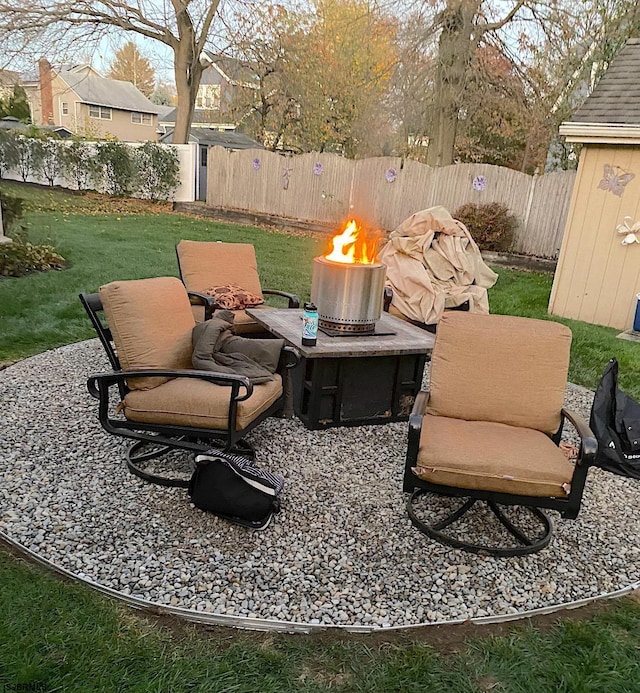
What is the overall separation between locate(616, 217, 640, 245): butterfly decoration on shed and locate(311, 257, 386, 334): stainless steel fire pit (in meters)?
4.43

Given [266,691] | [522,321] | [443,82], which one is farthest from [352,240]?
[443,82]

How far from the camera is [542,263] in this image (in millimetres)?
10430

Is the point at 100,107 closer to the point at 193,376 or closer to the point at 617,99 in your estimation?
the point at 617,99

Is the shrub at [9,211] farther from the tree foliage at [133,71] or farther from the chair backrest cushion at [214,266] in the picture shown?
the tree foliage at [133,71]

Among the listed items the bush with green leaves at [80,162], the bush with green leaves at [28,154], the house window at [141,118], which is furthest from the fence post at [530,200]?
the house window at [141,118]

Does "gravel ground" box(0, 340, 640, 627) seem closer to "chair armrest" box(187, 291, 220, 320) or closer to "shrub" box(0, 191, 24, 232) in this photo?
"chair armrest" box(187, 291, 220, 320)

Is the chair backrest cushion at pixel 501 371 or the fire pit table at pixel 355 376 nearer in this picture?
the chair backrest cushion at pixel 501 371

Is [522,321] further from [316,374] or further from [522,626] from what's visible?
[522,626]

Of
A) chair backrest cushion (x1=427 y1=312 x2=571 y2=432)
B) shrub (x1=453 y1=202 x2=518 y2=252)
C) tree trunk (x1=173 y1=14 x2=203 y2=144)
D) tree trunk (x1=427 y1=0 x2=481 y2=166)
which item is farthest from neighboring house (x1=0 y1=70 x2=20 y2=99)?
chair backrest cushion (x1=427 y1=312 x2=571 y2=432)

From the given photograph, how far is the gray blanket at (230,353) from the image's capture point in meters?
3.40

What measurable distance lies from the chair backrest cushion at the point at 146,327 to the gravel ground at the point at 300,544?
0.62m

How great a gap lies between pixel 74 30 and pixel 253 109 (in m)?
7.53

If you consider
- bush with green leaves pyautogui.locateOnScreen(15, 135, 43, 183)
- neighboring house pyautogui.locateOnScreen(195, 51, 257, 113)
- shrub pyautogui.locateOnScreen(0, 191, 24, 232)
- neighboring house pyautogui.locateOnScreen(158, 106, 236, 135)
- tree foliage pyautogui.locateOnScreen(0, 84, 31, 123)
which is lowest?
shrub pyautogui.locateOnScreen(0, 191, 24, 232)

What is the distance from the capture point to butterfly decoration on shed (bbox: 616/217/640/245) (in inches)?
272
